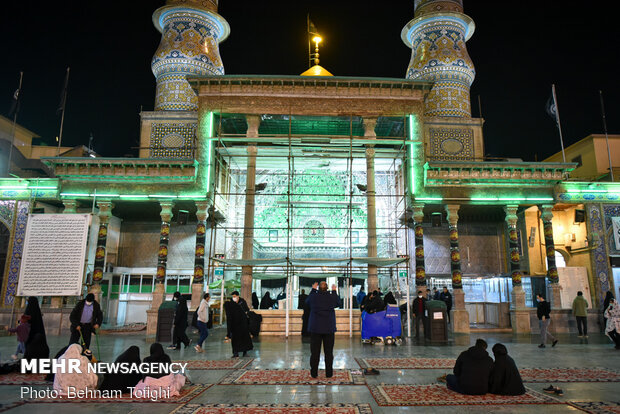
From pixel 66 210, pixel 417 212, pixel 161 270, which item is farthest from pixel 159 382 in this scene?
pixel 66 210

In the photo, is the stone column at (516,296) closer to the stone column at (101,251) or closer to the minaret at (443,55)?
the minaret at (443,55)

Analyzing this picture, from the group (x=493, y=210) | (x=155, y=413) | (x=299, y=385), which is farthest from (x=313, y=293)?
(x=493, y=210)

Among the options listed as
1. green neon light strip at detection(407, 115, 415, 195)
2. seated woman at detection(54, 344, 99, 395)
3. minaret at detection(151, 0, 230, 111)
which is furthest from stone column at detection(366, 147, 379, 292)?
seated woman at detection(54, 344, 99, 395)

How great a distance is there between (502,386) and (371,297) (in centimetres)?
578

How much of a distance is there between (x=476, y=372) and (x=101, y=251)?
571 inches

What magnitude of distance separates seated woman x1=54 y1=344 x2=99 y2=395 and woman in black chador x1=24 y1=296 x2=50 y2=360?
2238 mm

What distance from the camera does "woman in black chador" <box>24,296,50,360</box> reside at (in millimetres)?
8109

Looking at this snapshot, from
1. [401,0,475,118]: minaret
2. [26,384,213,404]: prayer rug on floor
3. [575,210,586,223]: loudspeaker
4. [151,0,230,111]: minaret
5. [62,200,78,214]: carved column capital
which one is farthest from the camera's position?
Result: [401,0,475,118]: minaret

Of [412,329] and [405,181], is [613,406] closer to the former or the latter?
[412,329]

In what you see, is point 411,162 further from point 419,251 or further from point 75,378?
point 75,378

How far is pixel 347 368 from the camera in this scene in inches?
327

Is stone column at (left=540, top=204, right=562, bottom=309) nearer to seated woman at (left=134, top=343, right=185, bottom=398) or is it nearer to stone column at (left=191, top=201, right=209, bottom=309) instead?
stone column at (left=191, top=201, right=209, bottom=309)

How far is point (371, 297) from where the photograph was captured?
11852 millimetres

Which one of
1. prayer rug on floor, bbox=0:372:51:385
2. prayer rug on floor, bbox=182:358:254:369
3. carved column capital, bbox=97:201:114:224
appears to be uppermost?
carved column capital, bbox=97:201:114:224
